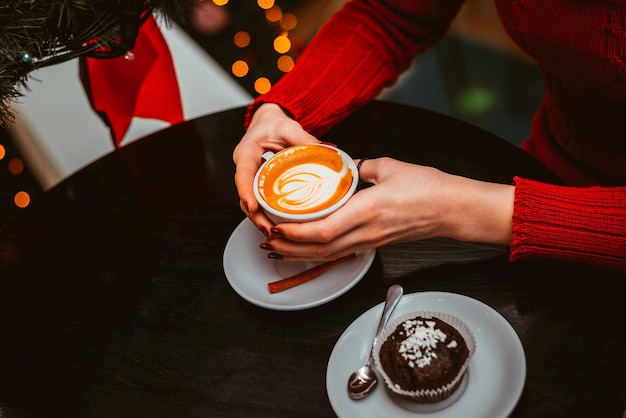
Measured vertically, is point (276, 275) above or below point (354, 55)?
below

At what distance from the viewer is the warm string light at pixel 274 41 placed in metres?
2.81

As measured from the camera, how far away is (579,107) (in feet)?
4.20

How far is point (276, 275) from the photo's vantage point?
114 cm

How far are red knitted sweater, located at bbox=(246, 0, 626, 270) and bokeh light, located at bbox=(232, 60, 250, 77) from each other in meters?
1.49

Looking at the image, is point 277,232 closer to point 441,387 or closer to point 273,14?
point 441,387

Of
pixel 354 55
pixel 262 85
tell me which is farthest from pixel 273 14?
pixel 354 55

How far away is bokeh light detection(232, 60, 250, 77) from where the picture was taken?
287 centimetres

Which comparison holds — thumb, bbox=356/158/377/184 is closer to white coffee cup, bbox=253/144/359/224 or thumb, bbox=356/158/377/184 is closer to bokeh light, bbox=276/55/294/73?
white coffee cup, bbox=253/144/359/224

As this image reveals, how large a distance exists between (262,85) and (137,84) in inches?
48.6

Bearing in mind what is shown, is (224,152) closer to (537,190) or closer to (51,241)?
(51,241)

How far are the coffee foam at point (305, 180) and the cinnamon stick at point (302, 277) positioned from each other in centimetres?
14

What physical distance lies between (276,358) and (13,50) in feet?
2.35

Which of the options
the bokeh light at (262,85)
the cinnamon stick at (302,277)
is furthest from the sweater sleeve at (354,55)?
the bokeh light at (262,85)

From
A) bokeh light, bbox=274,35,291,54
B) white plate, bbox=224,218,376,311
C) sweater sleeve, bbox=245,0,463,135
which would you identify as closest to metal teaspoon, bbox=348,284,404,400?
white plate, bbox=224,218,376,311
